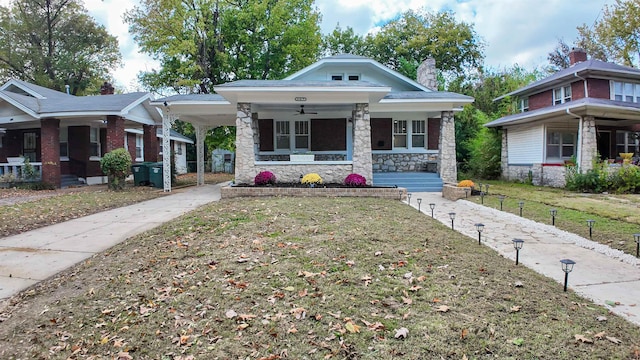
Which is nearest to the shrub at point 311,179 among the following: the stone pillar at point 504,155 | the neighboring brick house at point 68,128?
the neighboring brick house at point 68,128

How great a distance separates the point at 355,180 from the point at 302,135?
17.4ft

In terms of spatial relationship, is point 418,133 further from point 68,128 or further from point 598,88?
point 68,128

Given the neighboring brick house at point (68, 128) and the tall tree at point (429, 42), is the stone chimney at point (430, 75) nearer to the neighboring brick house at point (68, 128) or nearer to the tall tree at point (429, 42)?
the tall tree at point (429, 42)

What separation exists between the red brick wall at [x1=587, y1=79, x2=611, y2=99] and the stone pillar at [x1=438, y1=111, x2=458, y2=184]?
7985 millimetres

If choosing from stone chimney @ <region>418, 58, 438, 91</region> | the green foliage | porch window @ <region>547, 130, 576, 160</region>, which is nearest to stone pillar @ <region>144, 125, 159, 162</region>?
the green foliage

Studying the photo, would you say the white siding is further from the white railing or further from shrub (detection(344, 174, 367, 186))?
the white railing

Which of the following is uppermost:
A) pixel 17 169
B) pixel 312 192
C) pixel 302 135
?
pixel 302 135

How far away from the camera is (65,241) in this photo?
19.7 feet

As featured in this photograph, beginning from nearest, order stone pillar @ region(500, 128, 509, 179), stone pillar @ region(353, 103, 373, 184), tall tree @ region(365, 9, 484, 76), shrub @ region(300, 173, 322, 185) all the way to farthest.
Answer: shrub @ region(300, 173, 322, 185), stone pillar @ region(353, 103, 373, 184), stone pillar @ region(500, 128, 509, 179), tall tree @ region(365, 9, 484, 76)

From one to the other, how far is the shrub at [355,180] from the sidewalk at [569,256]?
299 cm

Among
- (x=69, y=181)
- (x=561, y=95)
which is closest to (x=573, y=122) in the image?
(x=561, y=95)

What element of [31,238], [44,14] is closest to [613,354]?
[31,238]

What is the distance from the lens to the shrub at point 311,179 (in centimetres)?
1121

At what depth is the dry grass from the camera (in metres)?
2.67
